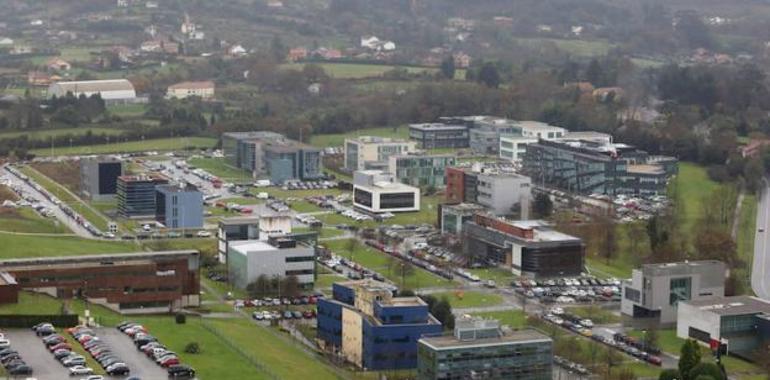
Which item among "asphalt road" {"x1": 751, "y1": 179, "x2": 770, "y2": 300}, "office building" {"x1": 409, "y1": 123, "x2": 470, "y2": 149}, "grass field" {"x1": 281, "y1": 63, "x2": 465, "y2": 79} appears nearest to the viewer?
"asphalt road" {"x1": 751, "y1": 179, "x2": 770, "y2": 300}

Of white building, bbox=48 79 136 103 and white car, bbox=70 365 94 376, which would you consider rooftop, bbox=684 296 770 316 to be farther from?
white building, bbox=48 79 136 103

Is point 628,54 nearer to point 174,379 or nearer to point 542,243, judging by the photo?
point 542,243

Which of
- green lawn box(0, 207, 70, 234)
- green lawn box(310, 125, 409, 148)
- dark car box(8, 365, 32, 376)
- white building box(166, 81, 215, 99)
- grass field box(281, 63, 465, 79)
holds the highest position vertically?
grass field box(281, 63, 465, 79)

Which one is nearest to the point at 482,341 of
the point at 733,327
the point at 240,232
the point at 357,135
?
the point at 733,327

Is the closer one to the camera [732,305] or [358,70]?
[732,305]

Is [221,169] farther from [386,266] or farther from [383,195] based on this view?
[386,266]

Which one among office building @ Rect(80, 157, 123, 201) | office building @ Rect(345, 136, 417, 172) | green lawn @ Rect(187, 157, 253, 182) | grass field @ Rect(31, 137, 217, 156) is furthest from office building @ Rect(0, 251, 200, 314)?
grass field @ Rect(31, 137, 217, 156)
